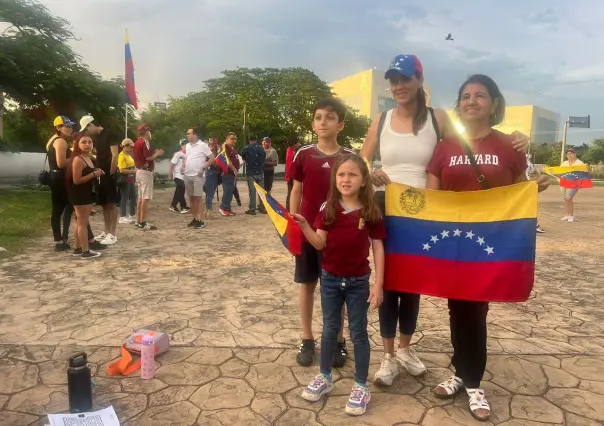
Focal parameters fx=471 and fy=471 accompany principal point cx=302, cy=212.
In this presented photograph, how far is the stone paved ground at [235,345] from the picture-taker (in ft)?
9.21

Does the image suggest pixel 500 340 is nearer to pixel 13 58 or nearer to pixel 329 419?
pixel 329 419

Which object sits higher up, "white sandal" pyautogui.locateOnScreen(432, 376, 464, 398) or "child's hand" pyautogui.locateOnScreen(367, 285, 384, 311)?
"child's hand" pyautogui.locateOnScreen(367, 285, 384, 311)

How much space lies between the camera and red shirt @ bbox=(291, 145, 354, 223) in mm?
3182

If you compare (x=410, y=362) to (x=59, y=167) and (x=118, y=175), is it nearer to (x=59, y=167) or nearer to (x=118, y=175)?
(x=59, y=167)

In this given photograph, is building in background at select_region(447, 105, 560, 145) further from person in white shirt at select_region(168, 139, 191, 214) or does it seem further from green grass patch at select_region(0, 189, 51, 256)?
green grass patch at select_region(0, 189, 51, 256)

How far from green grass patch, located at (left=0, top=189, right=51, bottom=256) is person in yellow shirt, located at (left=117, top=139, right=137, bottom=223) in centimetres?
148

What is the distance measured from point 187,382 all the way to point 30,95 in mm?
16835

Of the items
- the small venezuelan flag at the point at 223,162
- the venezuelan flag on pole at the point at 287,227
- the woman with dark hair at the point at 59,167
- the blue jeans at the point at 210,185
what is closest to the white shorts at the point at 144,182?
the woman with dark hair at the point at 59,167

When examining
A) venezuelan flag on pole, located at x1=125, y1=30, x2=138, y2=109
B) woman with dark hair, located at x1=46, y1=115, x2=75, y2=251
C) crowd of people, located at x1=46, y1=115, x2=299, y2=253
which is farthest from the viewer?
venezuelan flag on pole, located at x1=125, y1=30, x2=138, y2=109

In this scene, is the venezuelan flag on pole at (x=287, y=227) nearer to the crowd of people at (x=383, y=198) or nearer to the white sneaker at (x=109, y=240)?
the crowd of people at (x=383, y=198)

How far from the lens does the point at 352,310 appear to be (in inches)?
112

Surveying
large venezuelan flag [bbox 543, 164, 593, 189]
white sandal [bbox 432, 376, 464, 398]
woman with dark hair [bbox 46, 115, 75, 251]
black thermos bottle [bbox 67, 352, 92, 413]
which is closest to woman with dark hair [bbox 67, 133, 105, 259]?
woman with dark hair [bbox 46, 115, 75, 251]

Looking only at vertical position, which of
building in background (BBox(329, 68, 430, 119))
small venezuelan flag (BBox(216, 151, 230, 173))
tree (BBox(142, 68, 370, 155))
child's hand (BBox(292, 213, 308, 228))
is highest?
building in background (BBox(329, 68, 430, 119))

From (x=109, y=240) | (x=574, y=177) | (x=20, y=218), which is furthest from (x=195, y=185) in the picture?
(x=574, y=177)
